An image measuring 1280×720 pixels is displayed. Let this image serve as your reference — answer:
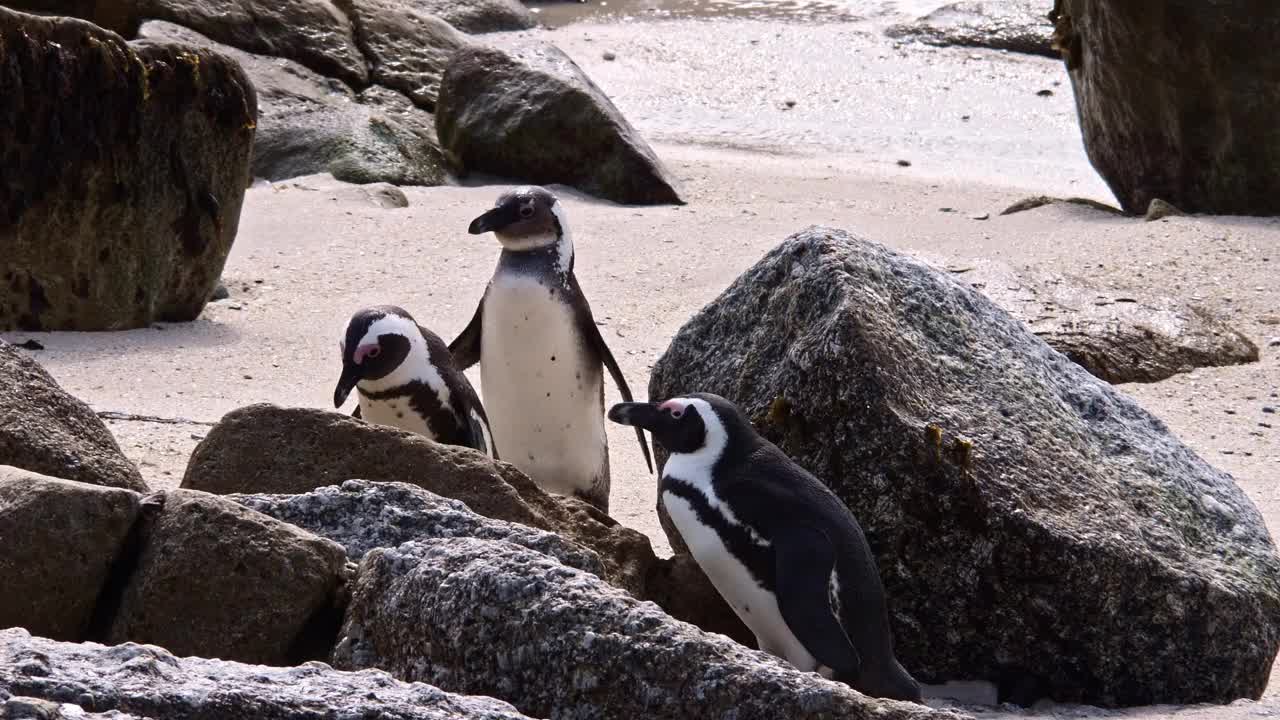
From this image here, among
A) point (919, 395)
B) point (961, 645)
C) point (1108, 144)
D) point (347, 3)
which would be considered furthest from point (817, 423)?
point (347, 3)

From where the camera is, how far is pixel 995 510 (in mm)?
3633

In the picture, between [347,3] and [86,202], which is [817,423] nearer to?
[86,202]

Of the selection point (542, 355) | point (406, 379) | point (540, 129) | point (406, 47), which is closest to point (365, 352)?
point (406, 379)

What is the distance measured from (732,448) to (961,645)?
26.2 inches

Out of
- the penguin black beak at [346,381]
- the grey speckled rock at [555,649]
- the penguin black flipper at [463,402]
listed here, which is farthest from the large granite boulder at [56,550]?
the penguin black flipper at [463,402]

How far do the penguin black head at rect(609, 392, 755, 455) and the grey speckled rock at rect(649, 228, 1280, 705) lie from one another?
0.59 feet

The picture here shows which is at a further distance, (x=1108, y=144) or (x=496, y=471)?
(x=1108, y=144)

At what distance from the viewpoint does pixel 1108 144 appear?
9.22 m

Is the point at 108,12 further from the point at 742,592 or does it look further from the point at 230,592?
the point at 230,592

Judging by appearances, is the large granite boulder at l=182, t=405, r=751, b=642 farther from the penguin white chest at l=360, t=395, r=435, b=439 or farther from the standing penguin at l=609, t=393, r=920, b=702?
the penguin white chest at l=360, t=395, r=435, b=439

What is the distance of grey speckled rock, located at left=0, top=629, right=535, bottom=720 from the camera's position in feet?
6.08

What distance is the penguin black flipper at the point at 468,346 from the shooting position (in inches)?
219

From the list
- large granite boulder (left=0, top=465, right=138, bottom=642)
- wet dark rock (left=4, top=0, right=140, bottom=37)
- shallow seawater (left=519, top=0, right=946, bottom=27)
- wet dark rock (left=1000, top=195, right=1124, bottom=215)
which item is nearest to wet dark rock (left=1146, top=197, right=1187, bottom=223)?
wet dark rock (left=1000, top=195, right=1124, bottom=215)

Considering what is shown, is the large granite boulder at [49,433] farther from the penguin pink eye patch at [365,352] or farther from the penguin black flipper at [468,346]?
the penguin black flipper at [468,346]
